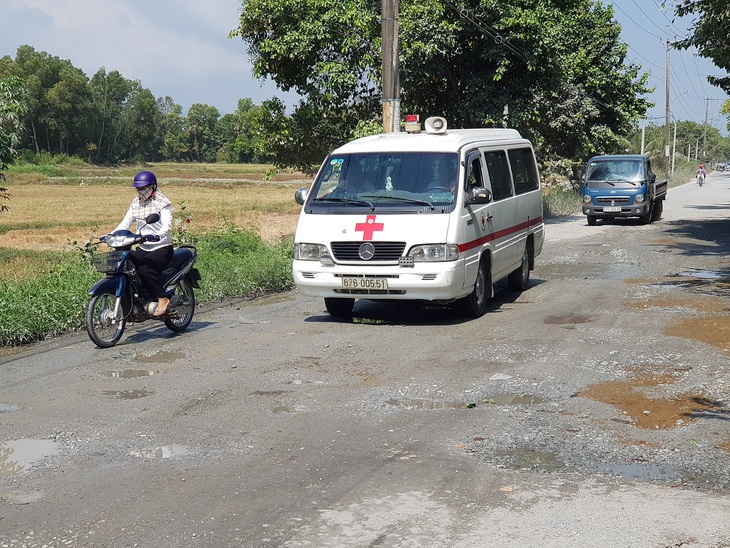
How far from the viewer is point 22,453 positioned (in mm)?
6051

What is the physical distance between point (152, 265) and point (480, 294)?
12.9 feet

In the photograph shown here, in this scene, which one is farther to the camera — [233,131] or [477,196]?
[233,131]

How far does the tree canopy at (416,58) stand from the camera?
23281mm

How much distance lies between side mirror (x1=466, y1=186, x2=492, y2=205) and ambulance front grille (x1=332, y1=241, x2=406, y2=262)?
1.06 metres

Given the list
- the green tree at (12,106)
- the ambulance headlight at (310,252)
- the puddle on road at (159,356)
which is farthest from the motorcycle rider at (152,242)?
the green tree at (12,106)

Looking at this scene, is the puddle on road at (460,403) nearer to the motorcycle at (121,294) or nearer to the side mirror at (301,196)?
the motorcycle at (121,294)

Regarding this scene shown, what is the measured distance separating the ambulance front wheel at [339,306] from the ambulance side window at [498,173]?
238cm

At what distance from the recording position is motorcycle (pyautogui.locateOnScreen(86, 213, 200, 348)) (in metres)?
9.70

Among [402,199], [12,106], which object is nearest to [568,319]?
[402,199]

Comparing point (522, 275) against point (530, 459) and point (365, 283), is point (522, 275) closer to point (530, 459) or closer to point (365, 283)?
point (365, 283)

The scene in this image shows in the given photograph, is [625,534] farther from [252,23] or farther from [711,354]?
[252,23]

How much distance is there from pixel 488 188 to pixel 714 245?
1022 centimetres

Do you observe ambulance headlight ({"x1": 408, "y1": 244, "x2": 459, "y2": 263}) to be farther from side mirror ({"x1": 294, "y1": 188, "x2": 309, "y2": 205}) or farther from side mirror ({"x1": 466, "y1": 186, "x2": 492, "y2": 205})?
side mirror ({"x1": 294, "y1": 188, "x2": 309, "y2": 205})

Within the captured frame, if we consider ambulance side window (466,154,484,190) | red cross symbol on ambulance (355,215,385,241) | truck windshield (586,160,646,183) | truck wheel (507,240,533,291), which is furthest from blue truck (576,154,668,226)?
red cross symbol on ambulance (355,215,385,241)
